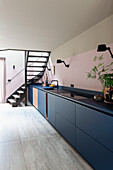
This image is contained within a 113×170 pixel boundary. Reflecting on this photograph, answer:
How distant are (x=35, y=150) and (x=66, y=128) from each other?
0.60 metres

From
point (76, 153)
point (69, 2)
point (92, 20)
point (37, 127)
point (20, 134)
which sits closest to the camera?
point (69, 2)

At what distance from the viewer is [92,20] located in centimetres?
256

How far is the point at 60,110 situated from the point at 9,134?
116 centimetres

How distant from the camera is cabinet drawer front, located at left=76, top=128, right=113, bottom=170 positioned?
145 cm

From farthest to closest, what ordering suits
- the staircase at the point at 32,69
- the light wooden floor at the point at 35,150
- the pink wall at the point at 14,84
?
the pink wall at the point at 14,84, the staircase at the point at 32,69, the light wooden floor at the point at 35,150

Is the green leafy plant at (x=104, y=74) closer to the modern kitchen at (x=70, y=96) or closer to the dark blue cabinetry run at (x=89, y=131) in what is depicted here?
the modern kitchen at (x=70, y=96)

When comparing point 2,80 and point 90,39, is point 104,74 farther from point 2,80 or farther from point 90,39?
point 2,80

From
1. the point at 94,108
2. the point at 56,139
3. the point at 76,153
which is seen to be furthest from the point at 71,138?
the point at 94,108

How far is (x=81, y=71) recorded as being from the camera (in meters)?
3.28

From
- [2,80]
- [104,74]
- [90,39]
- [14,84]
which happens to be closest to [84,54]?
[90,39]

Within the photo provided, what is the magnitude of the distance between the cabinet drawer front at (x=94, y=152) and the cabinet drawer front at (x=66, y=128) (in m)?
0.17

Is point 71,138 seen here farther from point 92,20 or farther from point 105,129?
point 92,20

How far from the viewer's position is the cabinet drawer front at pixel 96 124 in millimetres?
1423

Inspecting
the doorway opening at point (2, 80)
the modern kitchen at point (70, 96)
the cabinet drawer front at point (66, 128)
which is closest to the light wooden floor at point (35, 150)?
the modern kitchen at point (70, 96)
